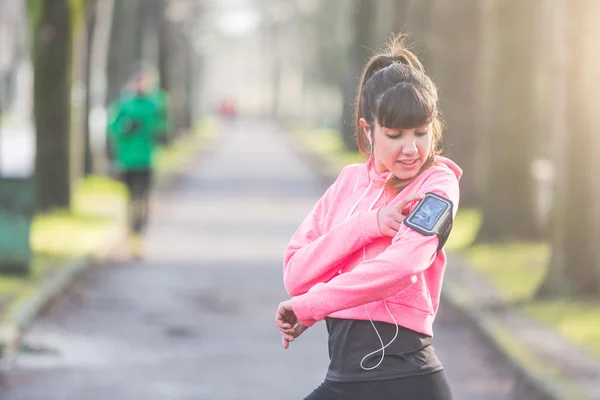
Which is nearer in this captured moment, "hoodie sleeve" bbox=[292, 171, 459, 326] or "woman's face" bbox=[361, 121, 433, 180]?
"hoodie sleeve" bbox=[292, 171, 459, 326]

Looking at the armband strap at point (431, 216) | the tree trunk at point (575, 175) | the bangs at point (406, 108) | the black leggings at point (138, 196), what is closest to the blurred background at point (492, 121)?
the tree trunk at point (575, 175)

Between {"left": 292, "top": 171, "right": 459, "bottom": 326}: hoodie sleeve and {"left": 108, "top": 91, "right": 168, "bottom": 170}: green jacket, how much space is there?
1202 centimetres

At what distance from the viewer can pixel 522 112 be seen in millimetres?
17328

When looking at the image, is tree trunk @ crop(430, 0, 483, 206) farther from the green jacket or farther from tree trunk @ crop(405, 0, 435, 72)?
the green jacket

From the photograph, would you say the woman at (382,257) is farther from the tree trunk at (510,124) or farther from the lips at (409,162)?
the tree trunk at (510,124)

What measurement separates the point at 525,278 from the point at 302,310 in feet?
35.4

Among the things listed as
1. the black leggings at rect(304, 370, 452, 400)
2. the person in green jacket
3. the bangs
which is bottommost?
the person in green jacket

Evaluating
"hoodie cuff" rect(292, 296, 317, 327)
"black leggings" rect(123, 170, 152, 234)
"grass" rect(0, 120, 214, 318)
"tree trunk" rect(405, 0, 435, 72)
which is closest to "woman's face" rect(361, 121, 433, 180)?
"hoodie cuff" rect(292, 296, 317, 327)

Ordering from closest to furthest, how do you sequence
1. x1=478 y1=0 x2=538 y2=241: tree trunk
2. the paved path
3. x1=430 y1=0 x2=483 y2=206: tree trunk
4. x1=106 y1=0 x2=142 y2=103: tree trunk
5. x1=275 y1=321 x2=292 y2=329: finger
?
x1=275 y1=321 x2=292 y2=329: finger → the paved path → x1=478 y1=0 x2=538 y2=241: tree trunk → x1=430 y1=0 x2=483 y2=206: tree trunk → x1=106 y1=0 x2=142 y2=103: tree trunk

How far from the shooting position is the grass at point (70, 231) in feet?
42.5

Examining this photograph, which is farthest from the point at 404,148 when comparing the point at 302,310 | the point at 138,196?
the point at 138,196

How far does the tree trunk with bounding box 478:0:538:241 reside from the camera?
1719 centimetres

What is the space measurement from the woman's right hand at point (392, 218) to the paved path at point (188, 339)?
4.99 m

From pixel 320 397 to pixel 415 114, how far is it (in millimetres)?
839
